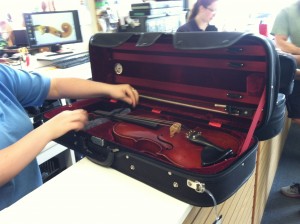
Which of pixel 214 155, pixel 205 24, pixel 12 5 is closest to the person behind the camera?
pixel 214 155

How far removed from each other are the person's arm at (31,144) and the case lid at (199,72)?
288 millimetres

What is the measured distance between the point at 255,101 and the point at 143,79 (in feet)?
1.34

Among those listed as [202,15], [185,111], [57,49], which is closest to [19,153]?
[185,111]

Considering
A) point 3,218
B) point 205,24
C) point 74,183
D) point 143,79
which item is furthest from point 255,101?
point 205,24

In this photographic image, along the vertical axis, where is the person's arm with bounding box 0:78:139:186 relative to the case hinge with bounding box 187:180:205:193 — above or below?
above

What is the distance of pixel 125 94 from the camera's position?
0.90 m

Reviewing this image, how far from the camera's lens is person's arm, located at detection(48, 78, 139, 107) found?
0.87m

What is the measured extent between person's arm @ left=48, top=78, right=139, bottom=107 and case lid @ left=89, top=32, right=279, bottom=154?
3.9 inches

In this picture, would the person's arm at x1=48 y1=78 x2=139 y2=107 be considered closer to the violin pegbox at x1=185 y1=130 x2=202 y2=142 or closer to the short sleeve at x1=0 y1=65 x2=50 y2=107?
the short sleeve at x1=0 y1=65 x2=50 y2=107

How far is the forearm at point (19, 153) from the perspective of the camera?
59cm

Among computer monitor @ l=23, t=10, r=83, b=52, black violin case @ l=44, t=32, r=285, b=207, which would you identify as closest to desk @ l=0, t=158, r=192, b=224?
black violin case @ l=44, t=32, r=285, b=207

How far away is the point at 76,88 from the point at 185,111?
366 mm

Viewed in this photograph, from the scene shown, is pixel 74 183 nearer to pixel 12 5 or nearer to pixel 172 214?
pixel 172 214

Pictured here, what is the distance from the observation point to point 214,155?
64 cm
